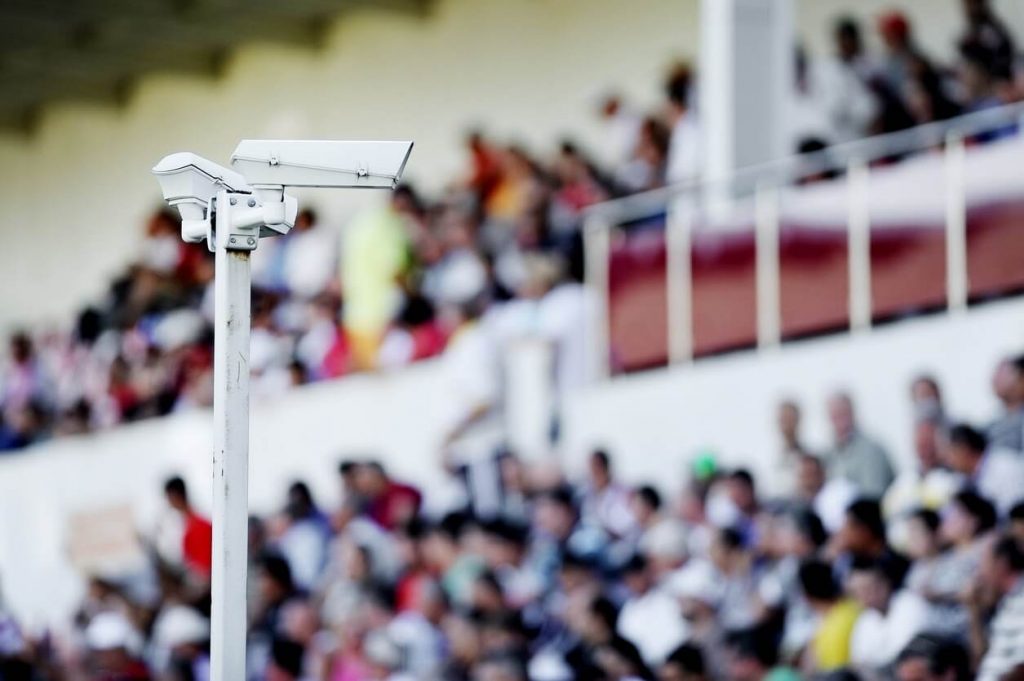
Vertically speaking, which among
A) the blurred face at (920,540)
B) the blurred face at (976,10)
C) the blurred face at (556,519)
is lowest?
the blurred face at (920,540)

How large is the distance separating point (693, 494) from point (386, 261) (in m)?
4.10

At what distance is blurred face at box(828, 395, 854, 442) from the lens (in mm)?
10625

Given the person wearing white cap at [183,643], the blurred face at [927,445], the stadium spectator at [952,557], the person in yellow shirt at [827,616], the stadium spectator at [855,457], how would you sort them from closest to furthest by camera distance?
the stadium spectator at [952,557]
the person in yellow shirt at [827,616]
the blurred face at [927,445]
the stadium spectator at [855,457]
the person wearing white cap at [183,643]

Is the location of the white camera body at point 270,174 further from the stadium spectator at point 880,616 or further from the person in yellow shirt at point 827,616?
the person in yellow shirt at point 827,616

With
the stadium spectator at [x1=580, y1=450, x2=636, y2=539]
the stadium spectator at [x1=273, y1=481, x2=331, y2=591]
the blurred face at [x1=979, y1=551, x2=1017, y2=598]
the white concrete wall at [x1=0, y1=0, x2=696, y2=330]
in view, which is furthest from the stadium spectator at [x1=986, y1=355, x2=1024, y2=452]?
the white concrete wall at [x1=0, y1=0, x2=696, y2=330]

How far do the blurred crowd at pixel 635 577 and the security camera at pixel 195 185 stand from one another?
3.34 m

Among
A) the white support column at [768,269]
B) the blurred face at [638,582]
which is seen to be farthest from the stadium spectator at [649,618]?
the white support column at [768,269]

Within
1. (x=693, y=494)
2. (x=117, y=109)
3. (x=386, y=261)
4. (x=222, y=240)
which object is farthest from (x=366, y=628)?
(x=117, y=109)

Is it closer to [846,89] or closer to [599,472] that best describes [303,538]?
[599,472]

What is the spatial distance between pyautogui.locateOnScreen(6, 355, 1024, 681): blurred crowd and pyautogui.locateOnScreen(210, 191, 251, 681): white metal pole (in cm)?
307

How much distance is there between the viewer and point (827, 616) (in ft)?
30.1

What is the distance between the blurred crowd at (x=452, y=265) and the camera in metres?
12.9

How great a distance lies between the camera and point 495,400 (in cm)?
1357

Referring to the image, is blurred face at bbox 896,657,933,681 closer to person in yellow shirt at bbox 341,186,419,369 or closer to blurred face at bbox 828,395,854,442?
blurred face at bbox 828,395,854,442
